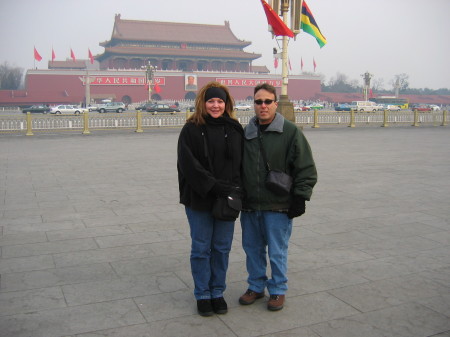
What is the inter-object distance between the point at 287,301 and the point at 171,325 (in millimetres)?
717

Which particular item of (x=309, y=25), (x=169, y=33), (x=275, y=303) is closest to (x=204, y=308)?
(x=275, y=303)

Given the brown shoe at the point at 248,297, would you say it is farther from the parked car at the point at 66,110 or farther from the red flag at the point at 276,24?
the parked car at the point at 66,110

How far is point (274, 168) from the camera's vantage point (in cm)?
272

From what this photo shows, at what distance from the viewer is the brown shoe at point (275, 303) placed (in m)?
2.75

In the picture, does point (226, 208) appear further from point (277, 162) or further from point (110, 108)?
point (110, 108)

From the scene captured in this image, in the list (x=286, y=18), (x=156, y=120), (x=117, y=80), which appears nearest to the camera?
(x=286, y=18)

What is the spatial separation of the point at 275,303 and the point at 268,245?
1.05 ft

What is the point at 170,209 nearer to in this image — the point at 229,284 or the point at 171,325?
the point at 229,284

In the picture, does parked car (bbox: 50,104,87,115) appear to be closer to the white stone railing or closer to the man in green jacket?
the white stone railing

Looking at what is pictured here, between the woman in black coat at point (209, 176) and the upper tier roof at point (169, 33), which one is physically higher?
the upper tier roof at point (169, 33)

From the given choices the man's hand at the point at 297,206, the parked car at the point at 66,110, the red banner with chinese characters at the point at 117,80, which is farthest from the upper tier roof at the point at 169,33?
the man's hand at the point at 297,206

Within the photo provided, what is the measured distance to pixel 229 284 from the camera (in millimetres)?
3180

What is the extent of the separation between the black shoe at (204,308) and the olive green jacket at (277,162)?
58 centimetres

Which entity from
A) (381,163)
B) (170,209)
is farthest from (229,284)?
(381,163)
